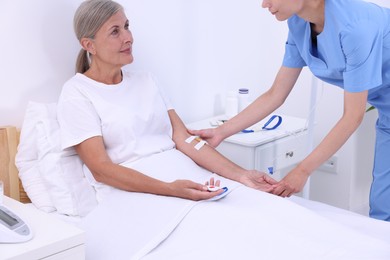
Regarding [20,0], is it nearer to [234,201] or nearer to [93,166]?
[93,166]

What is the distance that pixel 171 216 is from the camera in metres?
1.46

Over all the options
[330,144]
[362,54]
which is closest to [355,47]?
[362,54]

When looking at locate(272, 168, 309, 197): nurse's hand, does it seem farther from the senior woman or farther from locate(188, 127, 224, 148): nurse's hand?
locate(188, 127, 224, 148): nurse's hand

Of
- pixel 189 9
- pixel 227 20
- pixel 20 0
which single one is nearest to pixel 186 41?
pixel 189 9

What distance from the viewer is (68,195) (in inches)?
65.5

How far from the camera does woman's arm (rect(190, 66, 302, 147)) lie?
1.94 meters

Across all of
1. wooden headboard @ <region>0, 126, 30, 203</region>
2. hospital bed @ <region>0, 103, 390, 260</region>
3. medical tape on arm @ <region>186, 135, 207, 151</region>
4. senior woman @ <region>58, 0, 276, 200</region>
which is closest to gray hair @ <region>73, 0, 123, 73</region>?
senior woman @ <region>58, 0, 276, 200</region>

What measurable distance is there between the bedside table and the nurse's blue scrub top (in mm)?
931

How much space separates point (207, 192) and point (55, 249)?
1.77 feet

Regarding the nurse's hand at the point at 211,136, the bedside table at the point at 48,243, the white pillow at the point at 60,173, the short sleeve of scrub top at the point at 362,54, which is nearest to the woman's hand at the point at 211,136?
the nurse's hand at the point at 211,136

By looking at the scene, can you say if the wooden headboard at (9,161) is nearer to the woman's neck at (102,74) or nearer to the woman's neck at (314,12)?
the woman's neck at (102,74)

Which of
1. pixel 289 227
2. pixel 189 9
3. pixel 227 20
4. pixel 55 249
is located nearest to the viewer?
pixel 55 249

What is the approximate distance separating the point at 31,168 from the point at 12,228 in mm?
564

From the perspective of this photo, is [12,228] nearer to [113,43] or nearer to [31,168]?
[31,168]
